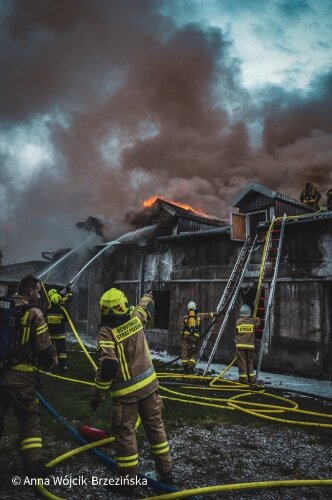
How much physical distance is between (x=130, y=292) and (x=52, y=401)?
376 inches

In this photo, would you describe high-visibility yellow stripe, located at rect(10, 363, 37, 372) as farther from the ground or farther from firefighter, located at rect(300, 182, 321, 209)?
A: firefighter, located at rect(300, 182, 321, 209)

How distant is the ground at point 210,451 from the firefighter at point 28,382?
323mm

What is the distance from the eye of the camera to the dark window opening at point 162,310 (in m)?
14.6

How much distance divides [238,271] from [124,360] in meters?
8.62

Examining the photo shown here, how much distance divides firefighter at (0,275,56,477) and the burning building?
692 cm

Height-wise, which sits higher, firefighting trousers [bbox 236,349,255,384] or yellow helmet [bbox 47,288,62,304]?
yellow helmet [bbox 47,288,62,304]

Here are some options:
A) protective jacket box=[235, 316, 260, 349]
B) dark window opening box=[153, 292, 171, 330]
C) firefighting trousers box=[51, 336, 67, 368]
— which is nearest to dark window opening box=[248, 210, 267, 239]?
protective jacket box=[235, 316, 260, 349]

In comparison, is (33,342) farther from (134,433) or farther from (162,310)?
(162,310)

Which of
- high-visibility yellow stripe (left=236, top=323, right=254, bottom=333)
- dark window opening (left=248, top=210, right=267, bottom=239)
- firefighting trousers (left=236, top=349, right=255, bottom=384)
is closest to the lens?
firefighting trousers (left=236, top=349, right=255, bottom=384)

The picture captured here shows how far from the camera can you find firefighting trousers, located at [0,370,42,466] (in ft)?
11.2

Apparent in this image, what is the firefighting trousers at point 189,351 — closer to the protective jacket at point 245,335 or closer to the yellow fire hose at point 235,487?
the protective jacket at point 245,335

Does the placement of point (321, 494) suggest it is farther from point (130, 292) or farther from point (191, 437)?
point (130, 292)

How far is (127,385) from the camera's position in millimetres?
3260

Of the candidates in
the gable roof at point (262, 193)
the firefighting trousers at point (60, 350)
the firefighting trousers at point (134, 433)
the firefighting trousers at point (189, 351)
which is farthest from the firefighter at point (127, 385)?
the gable roof at point (262, 193)
